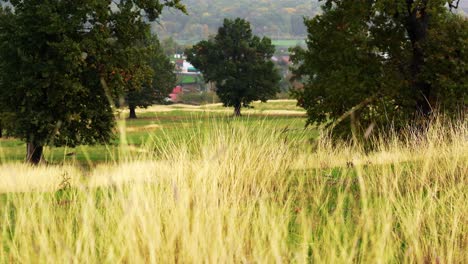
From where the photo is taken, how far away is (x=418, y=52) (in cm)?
2000

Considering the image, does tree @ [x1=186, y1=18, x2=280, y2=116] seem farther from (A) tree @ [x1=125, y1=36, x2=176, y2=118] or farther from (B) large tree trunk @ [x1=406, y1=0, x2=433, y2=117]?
(B) large tree trunk @ [x1=406, y1=0, x2=433, y2=117]

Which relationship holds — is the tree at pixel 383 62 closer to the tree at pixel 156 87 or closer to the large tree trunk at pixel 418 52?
the large tree trunk at pixel 418 52

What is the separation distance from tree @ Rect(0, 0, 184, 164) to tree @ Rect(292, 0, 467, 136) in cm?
591

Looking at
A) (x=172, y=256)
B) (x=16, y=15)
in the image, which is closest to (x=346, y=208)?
(x=172, y=256)

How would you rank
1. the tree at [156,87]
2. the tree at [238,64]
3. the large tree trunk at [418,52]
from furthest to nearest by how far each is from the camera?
the tree at [238,64]
the tree at [156,87]
the large tree trunk at [418,52]

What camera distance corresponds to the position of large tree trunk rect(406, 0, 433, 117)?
19.8 metres

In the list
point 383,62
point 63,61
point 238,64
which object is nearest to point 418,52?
point 383,62

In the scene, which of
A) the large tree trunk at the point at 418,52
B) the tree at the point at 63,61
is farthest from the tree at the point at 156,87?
the large tree trunk at the point at 418,52

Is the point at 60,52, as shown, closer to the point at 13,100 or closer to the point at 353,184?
the point at 13,100

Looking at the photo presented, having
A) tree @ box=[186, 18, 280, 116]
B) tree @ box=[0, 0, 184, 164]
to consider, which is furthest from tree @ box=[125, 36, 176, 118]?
tree @ box=[0, 0, 184, 164]

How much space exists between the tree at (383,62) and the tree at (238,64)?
47156 millimetres

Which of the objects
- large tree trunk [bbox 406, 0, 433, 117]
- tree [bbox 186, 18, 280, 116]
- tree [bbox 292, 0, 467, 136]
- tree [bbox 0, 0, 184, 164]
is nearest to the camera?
tree [bbox 292, 0, 467, 136]

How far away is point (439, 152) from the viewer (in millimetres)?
9719

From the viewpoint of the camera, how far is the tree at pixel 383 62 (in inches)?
757
